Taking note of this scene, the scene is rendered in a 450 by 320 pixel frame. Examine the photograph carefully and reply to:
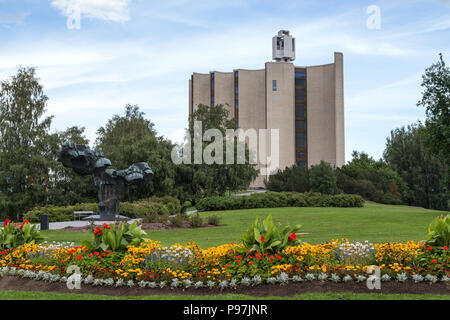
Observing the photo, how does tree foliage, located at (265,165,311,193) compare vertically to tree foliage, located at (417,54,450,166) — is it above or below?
below

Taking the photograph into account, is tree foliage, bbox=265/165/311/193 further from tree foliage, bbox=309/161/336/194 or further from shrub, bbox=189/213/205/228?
shrub, bbox=189/213/205/228

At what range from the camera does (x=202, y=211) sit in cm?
3222

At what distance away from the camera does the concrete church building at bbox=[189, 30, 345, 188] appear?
6775 cm

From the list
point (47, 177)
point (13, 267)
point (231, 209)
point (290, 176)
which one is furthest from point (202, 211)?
point (13, 267)

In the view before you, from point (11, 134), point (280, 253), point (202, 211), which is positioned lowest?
point (202, 211)

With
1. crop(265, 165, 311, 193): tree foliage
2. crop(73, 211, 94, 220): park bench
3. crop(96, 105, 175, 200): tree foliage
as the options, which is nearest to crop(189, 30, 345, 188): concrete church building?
crop(265, 165, 311, 193): tree foliage

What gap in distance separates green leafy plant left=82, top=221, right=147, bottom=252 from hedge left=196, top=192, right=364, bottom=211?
2384 centimetres

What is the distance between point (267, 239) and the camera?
7301 millimetres

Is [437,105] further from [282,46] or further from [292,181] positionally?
[282,46]

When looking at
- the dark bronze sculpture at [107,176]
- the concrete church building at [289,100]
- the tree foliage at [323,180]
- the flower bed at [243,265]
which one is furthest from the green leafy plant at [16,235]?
the concrete church building at [289,100]

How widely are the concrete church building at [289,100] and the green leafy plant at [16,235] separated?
2285 inches
